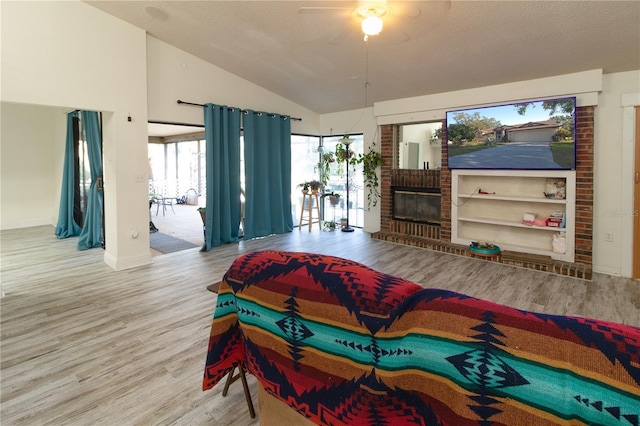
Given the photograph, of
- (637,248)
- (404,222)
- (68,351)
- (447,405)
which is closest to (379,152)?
(404,222)

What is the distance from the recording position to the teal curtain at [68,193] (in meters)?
6.12

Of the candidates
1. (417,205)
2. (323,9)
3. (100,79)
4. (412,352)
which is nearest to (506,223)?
(417,205)

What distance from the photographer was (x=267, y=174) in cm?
628

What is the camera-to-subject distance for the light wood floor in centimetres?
193

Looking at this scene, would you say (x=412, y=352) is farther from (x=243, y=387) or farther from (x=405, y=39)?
(x=405, y=39)

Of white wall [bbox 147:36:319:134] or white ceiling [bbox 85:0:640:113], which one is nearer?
white ceiling [bbox 85:0:640:113]

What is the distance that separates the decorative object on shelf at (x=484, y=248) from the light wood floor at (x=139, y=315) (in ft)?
0.66

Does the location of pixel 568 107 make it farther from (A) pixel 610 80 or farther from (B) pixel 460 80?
(B) pixel 460 80

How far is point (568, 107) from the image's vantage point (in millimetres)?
4156

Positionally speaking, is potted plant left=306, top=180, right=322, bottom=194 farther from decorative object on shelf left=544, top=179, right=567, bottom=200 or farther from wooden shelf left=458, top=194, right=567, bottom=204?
decorative object on shelf left=544, top=179, right=567, bottom=200

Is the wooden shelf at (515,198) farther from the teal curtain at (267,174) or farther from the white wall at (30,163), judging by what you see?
the white wall at (30,163)

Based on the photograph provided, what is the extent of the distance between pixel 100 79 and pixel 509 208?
5.77 metres

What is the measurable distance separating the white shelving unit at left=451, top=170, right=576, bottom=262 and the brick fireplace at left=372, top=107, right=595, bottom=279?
0.09m

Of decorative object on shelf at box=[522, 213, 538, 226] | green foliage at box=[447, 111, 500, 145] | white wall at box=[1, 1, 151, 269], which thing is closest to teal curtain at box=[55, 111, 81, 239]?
white wall at box=[1, 1, 151, 269]
